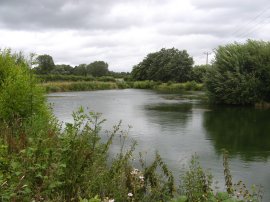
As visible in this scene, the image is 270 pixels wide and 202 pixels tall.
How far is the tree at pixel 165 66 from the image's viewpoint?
7419 centimetres

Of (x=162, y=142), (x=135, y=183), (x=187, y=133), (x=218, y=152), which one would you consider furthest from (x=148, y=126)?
(x=135, y=183)

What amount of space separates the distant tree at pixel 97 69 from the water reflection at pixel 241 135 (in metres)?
85.4

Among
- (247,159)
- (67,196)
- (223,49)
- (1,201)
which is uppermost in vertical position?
(223,49)

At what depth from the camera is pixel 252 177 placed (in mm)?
9016

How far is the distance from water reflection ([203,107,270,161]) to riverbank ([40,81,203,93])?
33.0 m

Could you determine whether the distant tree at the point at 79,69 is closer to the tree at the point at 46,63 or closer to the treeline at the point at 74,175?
the tree at the point at 46,63

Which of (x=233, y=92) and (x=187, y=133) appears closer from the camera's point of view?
(x=187, y=133)

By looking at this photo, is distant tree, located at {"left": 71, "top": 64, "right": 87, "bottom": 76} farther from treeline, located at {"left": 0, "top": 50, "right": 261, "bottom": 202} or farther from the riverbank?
treeline, located at {"left": 0, "top": 50, "right": 261, "bottom": 202}

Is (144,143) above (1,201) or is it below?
below

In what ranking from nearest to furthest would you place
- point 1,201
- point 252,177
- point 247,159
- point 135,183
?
point 1,201 < point 135,183 < point 252,177 < point 247,159

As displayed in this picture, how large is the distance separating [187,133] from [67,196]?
37.9 feet

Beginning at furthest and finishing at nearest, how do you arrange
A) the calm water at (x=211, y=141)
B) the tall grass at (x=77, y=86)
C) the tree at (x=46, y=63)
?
1. the tree at (x=46, y=63)
2. the tall grass at (x=77, y=86)
3. the calm water at (x=211, y=141)

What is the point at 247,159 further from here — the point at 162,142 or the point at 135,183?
the point at 135,183

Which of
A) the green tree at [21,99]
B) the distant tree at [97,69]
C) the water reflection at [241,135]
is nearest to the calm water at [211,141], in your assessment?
the water reflection at [241,135]
